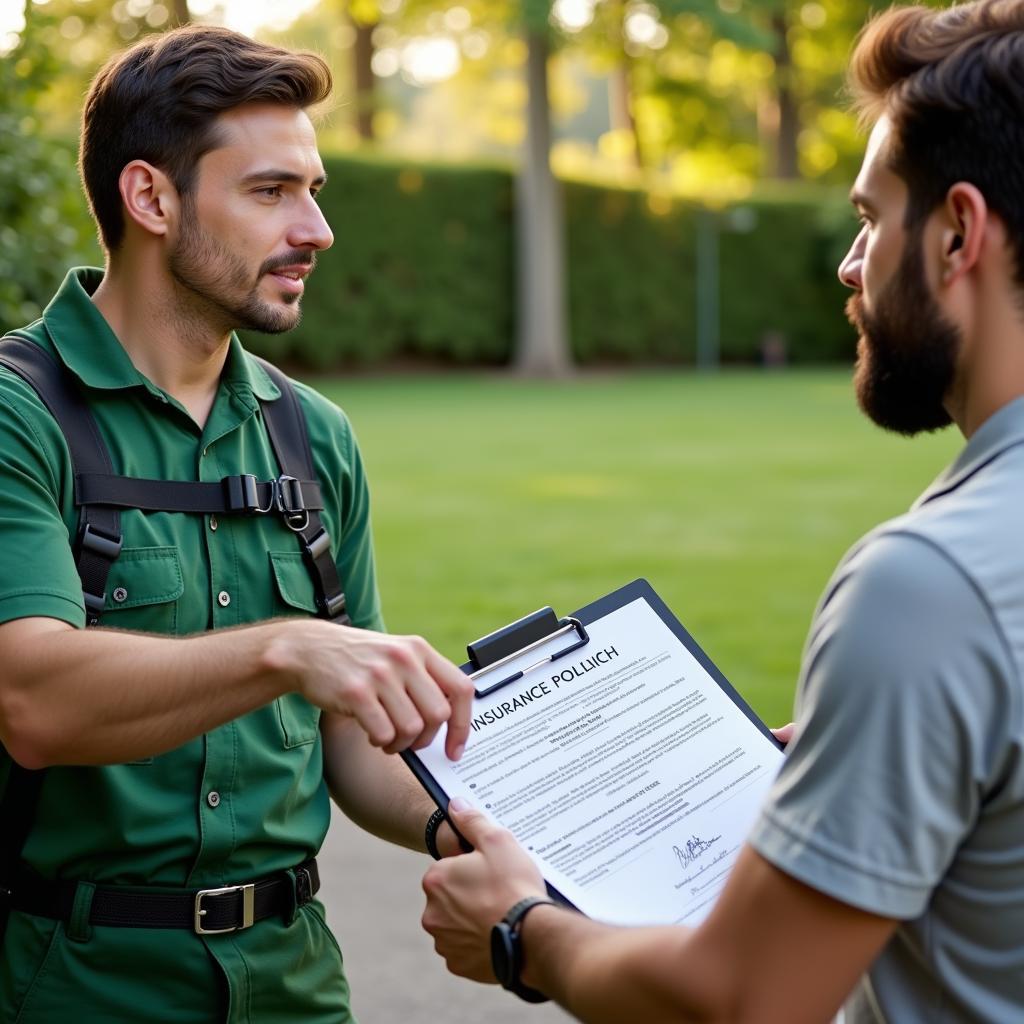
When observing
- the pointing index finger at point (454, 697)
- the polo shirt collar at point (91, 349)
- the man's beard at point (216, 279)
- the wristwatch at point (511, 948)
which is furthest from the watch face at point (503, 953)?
the man's beard at point (216, 279)

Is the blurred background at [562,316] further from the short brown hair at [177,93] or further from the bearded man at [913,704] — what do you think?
the bearded man at [913,704]

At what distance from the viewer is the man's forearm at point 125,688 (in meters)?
1.99

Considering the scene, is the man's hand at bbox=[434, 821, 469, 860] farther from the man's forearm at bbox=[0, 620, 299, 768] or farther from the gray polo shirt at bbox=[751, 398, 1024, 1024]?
the gray polo shirt at bbox=[751, 398, 1024, 1024]

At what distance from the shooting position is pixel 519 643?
6.82 feet

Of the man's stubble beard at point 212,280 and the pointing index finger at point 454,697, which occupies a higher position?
the man's stubble beard at point 212,280

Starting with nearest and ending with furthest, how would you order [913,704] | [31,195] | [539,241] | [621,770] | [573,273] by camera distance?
1. [913,704]
2. [621,770]
3. [31,195]
4. [539,241]
5. [573,273]

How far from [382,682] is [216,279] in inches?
40.6

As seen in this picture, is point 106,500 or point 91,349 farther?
point 91,349

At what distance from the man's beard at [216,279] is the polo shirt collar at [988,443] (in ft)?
4.49

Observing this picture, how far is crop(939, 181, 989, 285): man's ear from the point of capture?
1632 mm

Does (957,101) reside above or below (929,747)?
above

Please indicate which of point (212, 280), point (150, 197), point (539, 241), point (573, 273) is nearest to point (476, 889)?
point (212, 280)

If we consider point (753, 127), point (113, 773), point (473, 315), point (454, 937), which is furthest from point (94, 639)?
point (753, 127)

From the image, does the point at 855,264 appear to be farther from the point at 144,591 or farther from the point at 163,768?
the point at 163,768
